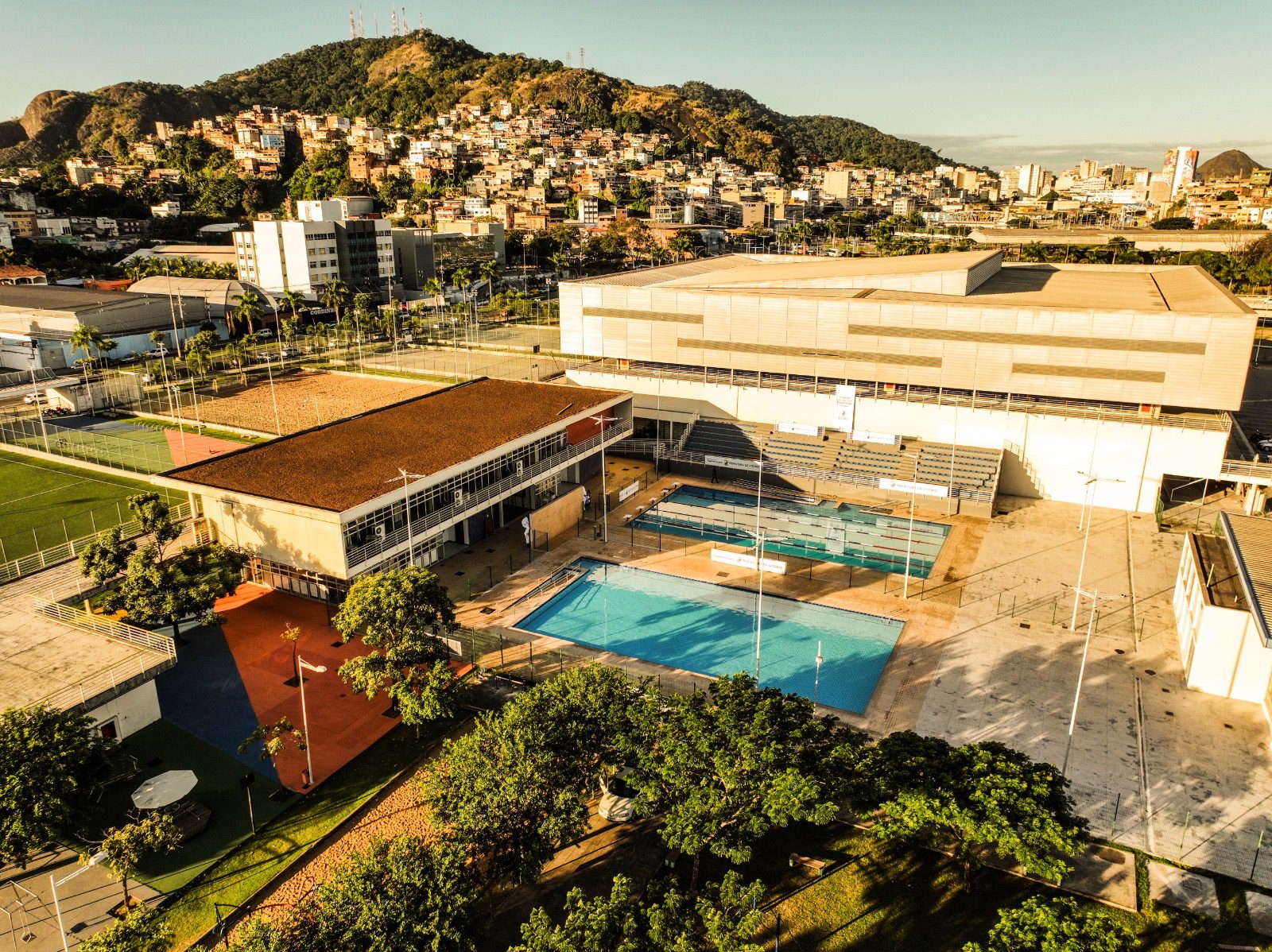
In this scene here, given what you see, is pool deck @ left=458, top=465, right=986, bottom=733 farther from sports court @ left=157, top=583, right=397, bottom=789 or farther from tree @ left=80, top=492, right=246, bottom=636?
tree @ left=80, top=492, right=246, bottom=636

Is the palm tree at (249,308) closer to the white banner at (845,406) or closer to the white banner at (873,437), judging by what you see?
the white banner at (845,406)

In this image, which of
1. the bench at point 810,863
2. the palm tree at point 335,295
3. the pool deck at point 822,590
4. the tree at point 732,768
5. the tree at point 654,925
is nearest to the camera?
the tree at point 654,925

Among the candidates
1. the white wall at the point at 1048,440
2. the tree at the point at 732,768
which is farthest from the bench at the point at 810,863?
the white wall at the point at 1048,440

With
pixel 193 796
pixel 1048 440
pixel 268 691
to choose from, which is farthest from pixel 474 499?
pixel 1048 440

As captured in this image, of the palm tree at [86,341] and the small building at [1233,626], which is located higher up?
the palm tree at [86,341]

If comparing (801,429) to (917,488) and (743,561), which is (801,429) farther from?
(743,561)

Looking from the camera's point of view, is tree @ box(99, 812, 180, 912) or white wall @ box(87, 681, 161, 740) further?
white wall @ box(87, 681, 161, 740)

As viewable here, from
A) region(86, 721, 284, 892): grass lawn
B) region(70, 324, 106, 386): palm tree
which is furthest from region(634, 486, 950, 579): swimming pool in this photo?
region(70, 324, 106, 386): palm tree
